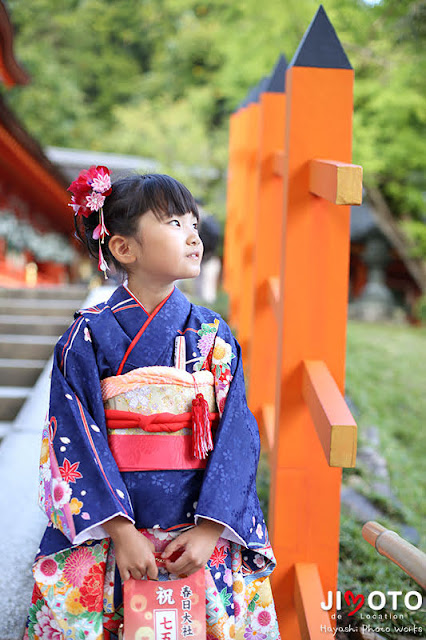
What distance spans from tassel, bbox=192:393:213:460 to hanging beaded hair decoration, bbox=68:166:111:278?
1.43 ft

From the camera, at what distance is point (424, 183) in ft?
35.6

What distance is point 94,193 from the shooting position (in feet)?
5.33

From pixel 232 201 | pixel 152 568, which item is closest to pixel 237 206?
pixel 232 201

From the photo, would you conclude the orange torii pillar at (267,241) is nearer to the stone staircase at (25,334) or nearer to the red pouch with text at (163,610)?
the stone staircase at (25,334)

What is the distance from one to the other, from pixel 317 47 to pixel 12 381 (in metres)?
2.79

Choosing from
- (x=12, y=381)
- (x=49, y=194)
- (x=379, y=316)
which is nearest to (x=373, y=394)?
(x=12, y=381)

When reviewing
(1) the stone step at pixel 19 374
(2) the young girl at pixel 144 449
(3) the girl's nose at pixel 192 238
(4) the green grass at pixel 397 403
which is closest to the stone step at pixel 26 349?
(1) the stone step at pixel 19 374

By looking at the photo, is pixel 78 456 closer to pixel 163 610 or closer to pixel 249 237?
pixel 163 610

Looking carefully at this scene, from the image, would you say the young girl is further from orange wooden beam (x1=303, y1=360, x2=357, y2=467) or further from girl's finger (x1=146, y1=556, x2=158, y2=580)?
orange wooden beam (x1=303, y1=360, x2=357, y2=467)

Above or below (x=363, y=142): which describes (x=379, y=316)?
below

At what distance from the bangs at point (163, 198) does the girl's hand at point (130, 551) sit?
2.52 feet

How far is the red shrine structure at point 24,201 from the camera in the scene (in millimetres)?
7176

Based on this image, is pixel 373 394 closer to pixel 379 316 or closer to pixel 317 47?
pixel 317 47

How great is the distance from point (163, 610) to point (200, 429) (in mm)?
436
